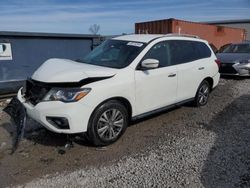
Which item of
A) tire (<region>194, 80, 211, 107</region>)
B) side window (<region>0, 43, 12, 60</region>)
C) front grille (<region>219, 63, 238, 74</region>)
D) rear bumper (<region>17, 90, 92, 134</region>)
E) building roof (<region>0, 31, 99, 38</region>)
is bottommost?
front grille (<region>219, 63, 238, 74</region>)

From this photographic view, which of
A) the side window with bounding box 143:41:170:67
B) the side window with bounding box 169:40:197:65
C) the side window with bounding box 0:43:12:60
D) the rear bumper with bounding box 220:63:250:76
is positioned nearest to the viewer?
the side window with bounding box 143:41:170:67

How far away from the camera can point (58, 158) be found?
4.24 meters

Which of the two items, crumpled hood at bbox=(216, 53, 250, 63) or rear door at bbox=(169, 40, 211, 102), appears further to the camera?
crumpled hood at bbox=(216, 53, 250, 63)

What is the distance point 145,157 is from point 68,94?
1.44m

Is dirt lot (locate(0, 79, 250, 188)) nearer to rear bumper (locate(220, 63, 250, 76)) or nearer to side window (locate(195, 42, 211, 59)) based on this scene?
side window (locate(195, 42, 211, 59))

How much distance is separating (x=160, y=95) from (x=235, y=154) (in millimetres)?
1656

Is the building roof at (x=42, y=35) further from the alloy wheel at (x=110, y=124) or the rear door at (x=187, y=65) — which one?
the alloy wheel at (x=110, y=124)

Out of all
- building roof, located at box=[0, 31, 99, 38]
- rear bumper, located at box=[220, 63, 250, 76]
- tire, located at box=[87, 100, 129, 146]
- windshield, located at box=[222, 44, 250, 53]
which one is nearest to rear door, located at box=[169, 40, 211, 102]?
tire, located at box=[87, 100, 129, 146]

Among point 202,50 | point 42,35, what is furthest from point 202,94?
point 42,35

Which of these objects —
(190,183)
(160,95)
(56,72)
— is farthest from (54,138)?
(190,183)

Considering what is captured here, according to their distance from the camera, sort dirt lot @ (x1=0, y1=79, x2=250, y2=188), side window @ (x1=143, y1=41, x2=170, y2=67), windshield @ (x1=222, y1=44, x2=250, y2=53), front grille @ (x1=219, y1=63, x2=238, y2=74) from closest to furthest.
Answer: dirt lot @ (x1=0, y1=79, x2=250, y2=188)
side window @ (x1=143, y1=41, x2=170, y2=67)
front grille @ (x1=219, y1=63, x2=238, y2=74)
windshield @ (x1=222, y1=44, x2=250, y2=53)

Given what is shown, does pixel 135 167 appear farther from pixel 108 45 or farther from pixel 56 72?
pixel 108 45

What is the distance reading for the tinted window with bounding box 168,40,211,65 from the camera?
18.8ft

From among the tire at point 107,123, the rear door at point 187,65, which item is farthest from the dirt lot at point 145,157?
the rear door at point 187,65
